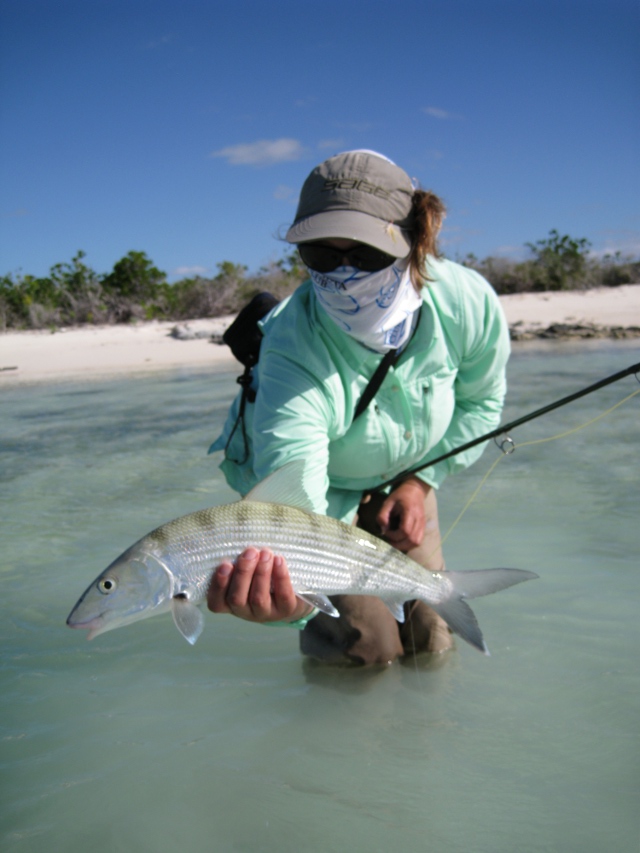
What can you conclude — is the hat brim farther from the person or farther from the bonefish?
the bonefish

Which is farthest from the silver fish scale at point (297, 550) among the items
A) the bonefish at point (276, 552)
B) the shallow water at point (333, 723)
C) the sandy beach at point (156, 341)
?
the sandy beach at point (156, 341)

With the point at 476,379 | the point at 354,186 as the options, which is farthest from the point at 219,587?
the point at 476,379

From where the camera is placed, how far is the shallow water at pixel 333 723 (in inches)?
85.4

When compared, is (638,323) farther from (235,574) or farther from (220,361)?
(235,574)

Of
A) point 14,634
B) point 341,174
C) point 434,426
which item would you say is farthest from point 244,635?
point 341,174

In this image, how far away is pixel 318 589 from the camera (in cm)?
227

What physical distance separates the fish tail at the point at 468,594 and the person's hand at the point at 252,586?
0.55 m

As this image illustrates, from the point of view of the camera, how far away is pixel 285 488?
228 cm

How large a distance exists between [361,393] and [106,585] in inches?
49.9

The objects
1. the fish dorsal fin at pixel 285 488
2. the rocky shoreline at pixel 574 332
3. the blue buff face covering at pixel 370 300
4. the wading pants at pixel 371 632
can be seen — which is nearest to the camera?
the fish dorsal fin at pixel 285 488

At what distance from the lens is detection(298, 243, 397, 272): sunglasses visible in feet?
8.55

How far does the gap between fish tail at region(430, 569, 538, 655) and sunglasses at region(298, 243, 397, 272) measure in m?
1.05

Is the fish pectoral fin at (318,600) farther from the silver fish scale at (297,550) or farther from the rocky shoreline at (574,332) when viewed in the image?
the rocky shoreline at (574,332)

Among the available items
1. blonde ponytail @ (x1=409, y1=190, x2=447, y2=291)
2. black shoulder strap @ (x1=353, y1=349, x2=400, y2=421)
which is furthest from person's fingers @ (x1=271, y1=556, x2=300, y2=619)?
blonde ponytail @ (x1=409, y1=190, x2=447, y2=291)
